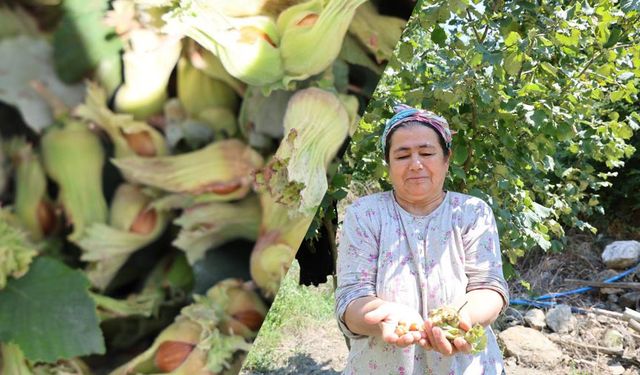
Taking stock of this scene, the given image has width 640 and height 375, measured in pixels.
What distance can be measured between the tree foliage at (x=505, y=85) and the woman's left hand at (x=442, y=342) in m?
1.14

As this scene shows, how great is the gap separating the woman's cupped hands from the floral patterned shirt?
0.07 meters

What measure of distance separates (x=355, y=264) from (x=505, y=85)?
4.67 feet

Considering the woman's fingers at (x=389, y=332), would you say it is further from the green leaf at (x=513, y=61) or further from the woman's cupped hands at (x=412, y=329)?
the green leaf at (x=513, y=61)

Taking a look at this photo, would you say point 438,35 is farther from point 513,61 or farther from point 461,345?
point 461,345

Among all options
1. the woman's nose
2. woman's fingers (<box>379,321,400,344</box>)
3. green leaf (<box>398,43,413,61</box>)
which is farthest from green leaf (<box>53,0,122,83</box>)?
green leaf (<box>398,43,413,61</box>)

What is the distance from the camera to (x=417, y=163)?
3.79ft

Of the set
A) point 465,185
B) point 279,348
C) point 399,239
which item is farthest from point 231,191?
point 279,348

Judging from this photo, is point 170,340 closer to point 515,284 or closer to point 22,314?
point 22,314

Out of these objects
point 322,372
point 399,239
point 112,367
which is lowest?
point 322,372

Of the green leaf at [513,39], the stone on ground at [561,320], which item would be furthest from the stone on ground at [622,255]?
the green leaf at [513,39]

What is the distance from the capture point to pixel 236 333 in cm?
53

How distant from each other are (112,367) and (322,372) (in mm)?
2936

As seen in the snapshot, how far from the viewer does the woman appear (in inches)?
43.3

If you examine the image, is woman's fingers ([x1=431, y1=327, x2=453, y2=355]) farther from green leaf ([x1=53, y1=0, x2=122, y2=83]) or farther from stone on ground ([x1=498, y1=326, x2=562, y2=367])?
stone on ground ([x1=498, y1=326, x2=562, y2=367])
